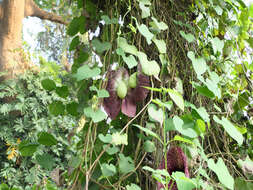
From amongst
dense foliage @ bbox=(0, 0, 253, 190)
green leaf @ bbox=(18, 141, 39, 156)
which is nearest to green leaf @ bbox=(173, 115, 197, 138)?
dense foliage @ bbox=(0, 0, 253, 190)

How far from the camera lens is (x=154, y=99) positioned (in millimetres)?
636

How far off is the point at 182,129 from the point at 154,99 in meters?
0.16

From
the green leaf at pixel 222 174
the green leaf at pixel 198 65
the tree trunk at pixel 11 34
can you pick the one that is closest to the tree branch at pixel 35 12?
the tree trunk at pixel 11 34

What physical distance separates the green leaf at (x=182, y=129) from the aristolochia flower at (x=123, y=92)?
0.10m

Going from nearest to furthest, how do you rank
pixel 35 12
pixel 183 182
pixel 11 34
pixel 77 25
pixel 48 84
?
pixel 183 182 → pixel 48 84 → pixel 77 25 → pixel 11 34 → pixel 35 12

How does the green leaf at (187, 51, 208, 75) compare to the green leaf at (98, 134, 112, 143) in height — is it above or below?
above

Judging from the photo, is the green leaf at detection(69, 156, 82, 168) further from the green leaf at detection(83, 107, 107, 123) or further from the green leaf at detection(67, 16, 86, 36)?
the green leaf at detection(67, 16, 86, 36)

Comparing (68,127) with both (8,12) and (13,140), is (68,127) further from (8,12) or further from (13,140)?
(8,12)

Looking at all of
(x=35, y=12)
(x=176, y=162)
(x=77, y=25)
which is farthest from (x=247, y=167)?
(x=35, y=12)

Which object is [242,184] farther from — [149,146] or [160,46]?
[160,46]

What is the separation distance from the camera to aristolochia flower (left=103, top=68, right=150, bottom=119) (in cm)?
55

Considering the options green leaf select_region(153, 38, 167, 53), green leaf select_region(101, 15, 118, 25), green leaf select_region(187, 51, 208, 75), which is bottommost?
green leaf select_region(187, 51, 208, 75)

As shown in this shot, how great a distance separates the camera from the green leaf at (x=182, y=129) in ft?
1.55

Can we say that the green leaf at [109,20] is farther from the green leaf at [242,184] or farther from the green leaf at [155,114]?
the green leaf at [242,184]
